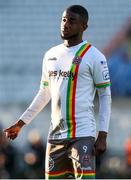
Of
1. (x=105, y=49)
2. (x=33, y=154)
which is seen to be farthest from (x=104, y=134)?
(x=105, y=49)

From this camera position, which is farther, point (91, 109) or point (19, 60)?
point (19, 60)

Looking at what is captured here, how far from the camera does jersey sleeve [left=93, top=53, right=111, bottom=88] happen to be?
18.2ft

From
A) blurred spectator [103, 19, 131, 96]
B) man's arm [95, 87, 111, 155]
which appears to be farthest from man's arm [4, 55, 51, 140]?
blurred spectator [103, 19, 131, 96]

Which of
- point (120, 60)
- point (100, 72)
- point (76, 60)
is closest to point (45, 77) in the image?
point (76, 60)

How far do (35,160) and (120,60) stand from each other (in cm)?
405

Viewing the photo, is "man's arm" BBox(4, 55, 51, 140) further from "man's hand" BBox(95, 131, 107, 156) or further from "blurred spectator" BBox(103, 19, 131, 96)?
"blurred spectator" BBox(103, 19, 131, 96)

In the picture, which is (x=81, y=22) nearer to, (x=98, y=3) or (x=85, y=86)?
(x=85, y=86)

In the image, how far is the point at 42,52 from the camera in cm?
1611

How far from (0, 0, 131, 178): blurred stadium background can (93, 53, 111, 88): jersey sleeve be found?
808 cm

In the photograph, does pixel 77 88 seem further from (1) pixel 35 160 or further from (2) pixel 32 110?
(1) pixel 35 160

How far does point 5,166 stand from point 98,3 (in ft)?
16.9

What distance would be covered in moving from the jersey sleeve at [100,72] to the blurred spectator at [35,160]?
690 cm

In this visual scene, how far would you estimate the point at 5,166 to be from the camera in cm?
1270

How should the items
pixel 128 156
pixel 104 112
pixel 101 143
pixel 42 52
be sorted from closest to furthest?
pixel 101 143 < pixel 104 112 < pixel 128 156 < pixel 42 52
